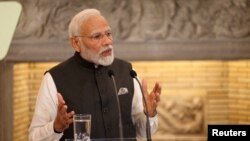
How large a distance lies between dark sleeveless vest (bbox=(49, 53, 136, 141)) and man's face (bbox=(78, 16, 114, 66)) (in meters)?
0.07

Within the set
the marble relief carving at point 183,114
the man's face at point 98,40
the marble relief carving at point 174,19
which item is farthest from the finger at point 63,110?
the marble relief carving at point 183,114

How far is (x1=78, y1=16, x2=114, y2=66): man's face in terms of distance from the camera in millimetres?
2492

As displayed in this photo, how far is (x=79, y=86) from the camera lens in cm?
258

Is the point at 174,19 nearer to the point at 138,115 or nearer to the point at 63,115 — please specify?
the point at 138,115

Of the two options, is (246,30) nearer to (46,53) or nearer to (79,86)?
(46,53)

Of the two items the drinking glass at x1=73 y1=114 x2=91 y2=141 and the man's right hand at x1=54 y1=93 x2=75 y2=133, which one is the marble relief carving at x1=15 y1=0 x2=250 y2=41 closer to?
the man's right hand at x1=54 y1=93 x2=75 y2=133

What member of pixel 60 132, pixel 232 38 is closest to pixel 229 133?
pixel 60 132

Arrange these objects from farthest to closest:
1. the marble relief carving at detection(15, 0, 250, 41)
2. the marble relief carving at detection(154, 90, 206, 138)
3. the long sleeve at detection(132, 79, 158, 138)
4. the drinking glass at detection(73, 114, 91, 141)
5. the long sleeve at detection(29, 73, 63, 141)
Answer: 1. the marble relief carving at detection(154, 90, 206, 138)
2. the marble relief carving at detection(15, 0, 250, 41)
3. the long sleeve at detection(132, 79, 158, 138)
4. the long sleeve at detection(29, 73, 63, 141)
5. the drinking glass at detection(73, 114, 91, 141)

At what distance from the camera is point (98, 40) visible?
2520mm

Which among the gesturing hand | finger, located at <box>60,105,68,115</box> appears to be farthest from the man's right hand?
the gesturing hand

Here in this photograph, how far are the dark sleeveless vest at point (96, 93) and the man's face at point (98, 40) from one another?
0.07m

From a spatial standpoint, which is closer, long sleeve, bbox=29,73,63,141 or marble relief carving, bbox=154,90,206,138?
long sleeve, bbox=29,73,63,141

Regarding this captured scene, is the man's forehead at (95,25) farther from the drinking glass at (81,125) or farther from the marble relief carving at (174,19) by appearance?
the marble relief carving at (174,19)

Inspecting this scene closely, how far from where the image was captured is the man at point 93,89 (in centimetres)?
247
